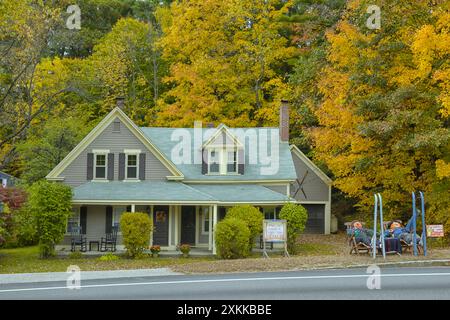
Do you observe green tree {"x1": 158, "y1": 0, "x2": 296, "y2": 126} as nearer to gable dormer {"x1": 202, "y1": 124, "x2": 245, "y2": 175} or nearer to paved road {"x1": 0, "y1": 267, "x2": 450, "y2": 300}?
gable dormer {"x1": 202, "y1": 124, "x2": 245, "y2": 175}

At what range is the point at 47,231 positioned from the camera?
28.5m

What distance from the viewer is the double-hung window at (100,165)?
3319 cm

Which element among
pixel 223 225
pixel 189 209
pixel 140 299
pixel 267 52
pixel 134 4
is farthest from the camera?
pixel 134 4

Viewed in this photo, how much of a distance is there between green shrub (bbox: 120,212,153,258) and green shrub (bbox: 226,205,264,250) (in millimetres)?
3985

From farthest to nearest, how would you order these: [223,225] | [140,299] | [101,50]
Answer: [101,50]
[223,225]
[140,299]

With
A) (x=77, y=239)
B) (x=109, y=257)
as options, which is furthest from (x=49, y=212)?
(x=77, y=239)

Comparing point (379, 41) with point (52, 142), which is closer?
point (379, 41)

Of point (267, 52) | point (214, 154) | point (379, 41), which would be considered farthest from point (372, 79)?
point (267, 52)

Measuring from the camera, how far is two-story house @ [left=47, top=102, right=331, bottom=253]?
31.7 metres

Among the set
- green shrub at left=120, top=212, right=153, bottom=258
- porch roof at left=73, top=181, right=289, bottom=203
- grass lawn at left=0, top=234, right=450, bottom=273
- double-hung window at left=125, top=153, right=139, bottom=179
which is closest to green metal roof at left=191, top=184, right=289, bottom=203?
porch roof at left=73, top=181, right=289, bottom=203

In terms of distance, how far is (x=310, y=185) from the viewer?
4050cm

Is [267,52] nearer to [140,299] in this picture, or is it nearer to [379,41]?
[379,41]

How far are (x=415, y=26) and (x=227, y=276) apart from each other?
18.4 meters

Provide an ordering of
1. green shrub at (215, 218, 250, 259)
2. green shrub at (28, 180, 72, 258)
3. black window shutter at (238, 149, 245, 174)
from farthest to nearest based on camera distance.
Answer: black window shutter at (238, 149, 245, 174) < green shrub at (28, 180, 72, 258) < green shrub at (215, 218, 250, 259)
